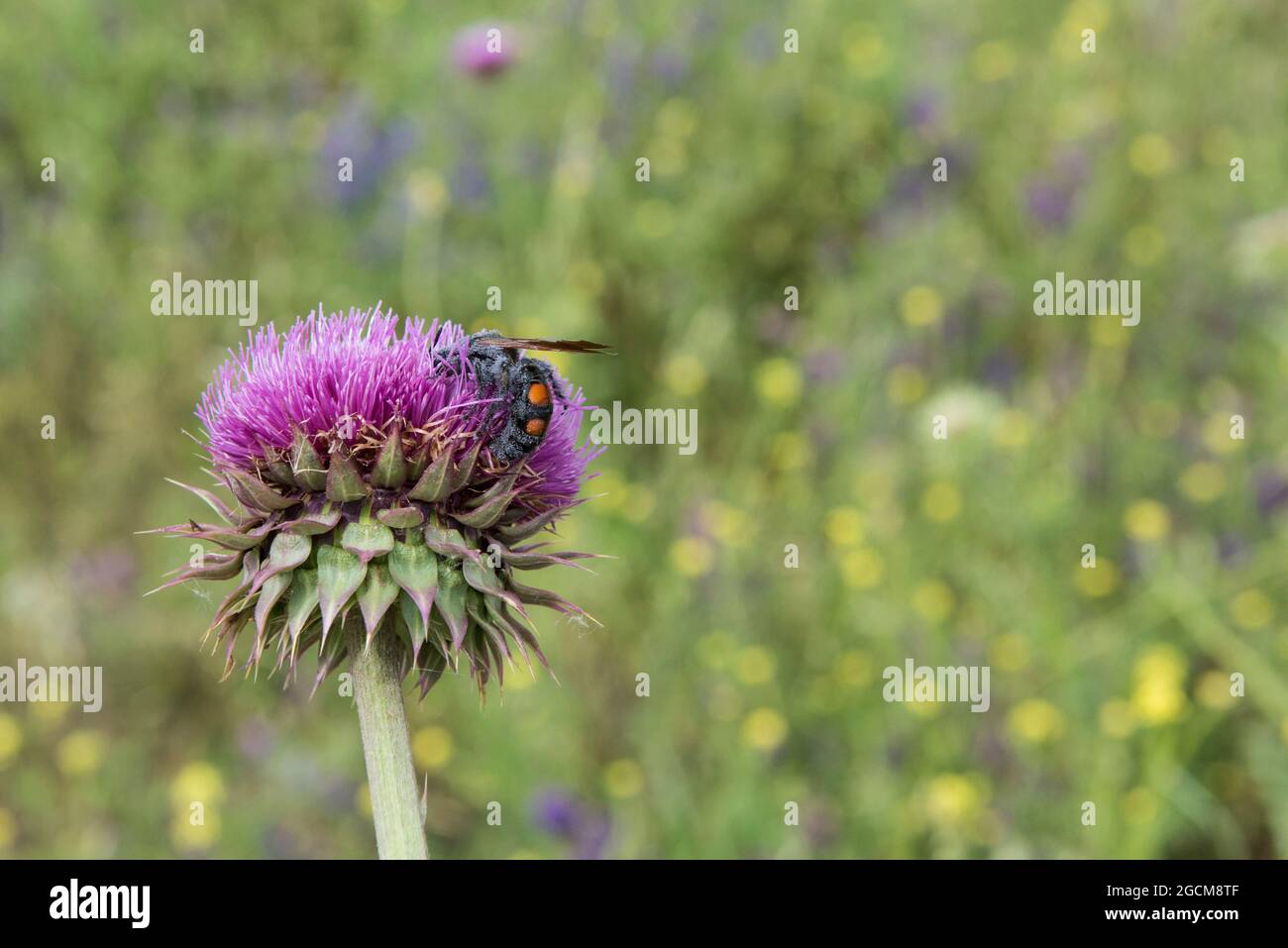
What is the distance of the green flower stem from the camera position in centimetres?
216

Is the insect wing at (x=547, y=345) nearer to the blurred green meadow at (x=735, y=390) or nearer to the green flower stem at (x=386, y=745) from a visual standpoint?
the green flower stem at (x=386, y=745)

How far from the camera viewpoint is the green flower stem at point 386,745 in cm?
216

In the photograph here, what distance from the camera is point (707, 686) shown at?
5.34 meters

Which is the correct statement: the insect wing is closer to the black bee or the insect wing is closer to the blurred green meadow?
the black bee

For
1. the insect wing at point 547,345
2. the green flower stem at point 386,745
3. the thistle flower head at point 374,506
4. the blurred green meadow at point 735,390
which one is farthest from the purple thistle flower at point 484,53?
the green flower stem at point 386,745

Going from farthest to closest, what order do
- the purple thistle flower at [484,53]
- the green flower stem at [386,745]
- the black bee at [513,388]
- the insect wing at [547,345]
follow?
the purple thistle flower at [484,53] < the black bee at [513,388] < the insect wing at [547,345] < the green flower stem at [386,745]

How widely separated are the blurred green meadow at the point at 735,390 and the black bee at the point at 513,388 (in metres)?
2.69

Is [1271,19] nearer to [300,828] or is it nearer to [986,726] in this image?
[986,726]

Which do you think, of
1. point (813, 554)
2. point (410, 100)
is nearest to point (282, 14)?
point (410, 100)

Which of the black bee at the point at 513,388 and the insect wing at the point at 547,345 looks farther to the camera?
the black bee at the point at 513,388

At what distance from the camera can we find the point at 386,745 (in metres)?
2.23

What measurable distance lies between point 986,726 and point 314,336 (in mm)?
3503

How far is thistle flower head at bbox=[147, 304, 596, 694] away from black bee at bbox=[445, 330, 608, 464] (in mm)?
24

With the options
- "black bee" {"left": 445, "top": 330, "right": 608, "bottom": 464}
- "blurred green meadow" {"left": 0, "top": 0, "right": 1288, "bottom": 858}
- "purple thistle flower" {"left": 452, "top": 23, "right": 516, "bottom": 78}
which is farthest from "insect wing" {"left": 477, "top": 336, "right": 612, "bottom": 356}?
"purple thistle flower" {"left": 452, "top": 23, "right": 516, "bottom": 78}
